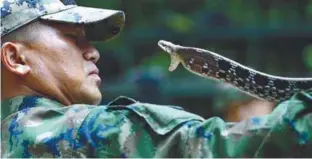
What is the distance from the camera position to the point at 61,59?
236 centimetres

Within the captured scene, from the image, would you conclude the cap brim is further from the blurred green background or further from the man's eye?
the blurred green background

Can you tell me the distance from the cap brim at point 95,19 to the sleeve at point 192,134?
0.97ft

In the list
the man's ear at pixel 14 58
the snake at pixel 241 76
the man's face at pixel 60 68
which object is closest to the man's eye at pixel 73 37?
the man's face at pixel 60 68

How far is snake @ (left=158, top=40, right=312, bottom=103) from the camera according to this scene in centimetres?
218

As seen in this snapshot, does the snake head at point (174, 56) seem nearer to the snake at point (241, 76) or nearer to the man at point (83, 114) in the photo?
the snake at point (241, 76)

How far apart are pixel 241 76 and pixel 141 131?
0.86ft

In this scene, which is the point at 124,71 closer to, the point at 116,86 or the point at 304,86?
the point at 116,86

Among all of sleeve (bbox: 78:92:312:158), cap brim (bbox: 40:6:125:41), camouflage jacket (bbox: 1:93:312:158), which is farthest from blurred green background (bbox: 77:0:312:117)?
sleeve (bbox: 78:92:312:158)

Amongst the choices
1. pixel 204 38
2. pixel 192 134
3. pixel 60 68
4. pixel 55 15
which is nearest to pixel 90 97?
pixel 60 68

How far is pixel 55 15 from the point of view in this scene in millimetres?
2381

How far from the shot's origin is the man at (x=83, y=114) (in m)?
1.97

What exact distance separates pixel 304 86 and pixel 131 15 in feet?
20.1

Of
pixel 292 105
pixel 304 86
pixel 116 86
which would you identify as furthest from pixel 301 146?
pixel 116 86

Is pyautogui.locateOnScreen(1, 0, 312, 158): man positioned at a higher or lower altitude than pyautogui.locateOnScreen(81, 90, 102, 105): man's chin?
higher
